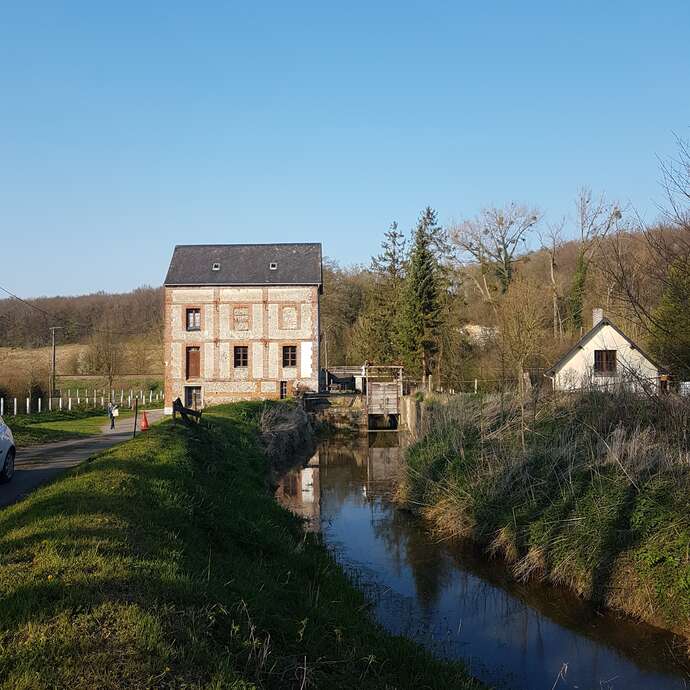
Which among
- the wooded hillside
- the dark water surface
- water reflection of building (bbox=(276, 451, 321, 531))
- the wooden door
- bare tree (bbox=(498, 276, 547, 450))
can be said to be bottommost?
the dark water surface

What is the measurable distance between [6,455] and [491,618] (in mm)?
7940

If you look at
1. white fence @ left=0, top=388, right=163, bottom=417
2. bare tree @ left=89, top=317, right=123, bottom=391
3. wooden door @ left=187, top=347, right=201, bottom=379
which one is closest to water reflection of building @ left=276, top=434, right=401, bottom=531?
white fence @ left=0, top=388, right=163, bottom=417

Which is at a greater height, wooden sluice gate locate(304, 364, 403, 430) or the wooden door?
the wooden door

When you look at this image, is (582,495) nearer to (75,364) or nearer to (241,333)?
(241,333)

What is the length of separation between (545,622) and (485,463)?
16.0 feet

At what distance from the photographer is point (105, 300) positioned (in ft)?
251

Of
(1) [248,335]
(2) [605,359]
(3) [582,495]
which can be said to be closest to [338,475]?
(3) [582,495]

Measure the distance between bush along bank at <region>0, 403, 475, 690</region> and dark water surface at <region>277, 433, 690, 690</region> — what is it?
1170 mm

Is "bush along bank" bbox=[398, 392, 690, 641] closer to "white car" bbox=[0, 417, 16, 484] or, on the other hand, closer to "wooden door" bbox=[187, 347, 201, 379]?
"white car" bbox=[0, 417, 16, 484]

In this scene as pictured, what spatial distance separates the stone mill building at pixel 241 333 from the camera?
117 ft

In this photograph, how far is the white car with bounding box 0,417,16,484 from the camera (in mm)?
10250

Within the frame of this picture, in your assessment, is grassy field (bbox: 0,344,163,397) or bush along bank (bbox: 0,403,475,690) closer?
bush along bank (bbox: 0,403,475,690)

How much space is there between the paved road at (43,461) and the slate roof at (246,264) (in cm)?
1742

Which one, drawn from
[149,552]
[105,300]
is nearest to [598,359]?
[149,552]
